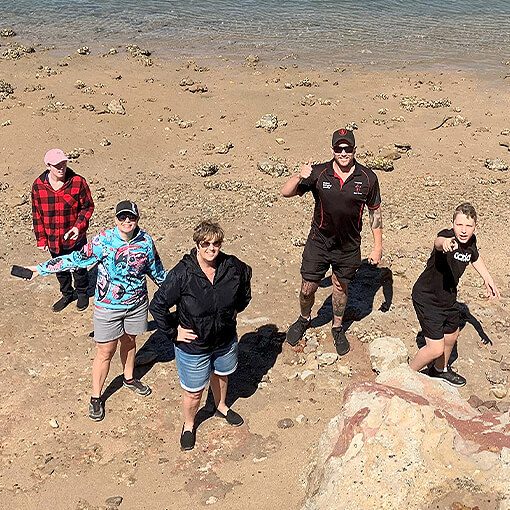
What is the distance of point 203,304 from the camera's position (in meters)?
4.98

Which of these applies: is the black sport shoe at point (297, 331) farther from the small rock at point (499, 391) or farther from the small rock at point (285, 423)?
the small rock at point (499, 391)

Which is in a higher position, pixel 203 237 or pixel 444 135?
pixel 203 237

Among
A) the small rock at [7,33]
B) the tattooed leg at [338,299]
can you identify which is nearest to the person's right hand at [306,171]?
the tattooed leg at [338,299]

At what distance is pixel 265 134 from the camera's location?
12625 millimetres

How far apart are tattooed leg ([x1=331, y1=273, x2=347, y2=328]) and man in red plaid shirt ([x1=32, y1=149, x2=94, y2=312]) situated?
257 cm

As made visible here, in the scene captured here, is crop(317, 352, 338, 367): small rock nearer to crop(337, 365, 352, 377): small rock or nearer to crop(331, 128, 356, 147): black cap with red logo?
crop(337, 365, 352, 377): small rock

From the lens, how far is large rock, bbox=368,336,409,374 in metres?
6.33

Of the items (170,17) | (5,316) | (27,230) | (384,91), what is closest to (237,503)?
(5,316)

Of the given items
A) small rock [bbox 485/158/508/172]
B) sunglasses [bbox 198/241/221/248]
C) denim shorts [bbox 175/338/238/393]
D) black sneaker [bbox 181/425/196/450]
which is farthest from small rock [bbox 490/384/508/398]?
small rock [bbox 485/158/508/172]

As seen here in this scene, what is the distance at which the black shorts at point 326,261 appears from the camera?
20.9 ft

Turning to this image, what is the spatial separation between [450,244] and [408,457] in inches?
72.2

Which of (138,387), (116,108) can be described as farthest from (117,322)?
(116,108)

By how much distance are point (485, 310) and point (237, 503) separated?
147 inches

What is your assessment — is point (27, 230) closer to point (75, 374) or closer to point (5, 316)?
point (5, 316)
